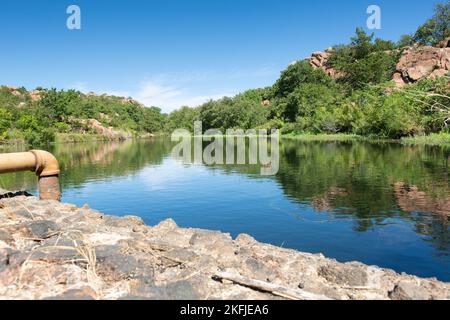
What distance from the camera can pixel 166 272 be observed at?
6449mm

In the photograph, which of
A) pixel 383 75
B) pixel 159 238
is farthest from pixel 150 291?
pixel 383 75

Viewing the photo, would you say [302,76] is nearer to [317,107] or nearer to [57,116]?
[317,107]

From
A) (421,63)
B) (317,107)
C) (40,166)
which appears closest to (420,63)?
(421,63)

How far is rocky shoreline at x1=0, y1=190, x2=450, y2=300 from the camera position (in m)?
5.50

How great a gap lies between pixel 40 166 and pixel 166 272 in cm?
923

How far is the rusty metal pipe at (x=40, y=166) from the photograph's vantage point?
41.4 ft

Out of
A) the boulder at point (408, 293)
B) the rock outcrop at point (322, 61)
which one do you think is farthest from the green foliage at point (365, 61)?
the boulder at point (408, 293)

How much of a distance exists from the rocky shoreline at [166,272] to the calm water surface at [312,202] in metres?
3.65

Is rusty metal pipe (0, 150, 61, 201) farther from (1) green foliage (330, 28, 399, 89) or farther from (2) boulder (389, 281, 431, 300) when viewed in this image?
(1) green foliage (330, 28, 399, 89)

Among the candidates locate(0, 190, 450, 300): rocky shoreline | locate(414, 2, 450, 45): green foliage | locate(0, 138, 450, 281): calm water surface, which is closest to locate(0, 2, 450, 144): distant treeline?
locate(414, 2, 450, 45): green foliage

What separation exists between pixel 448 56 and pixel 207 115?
64.5 metres

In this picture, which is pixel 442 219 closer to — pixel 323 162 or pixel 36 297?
pixel 36 297

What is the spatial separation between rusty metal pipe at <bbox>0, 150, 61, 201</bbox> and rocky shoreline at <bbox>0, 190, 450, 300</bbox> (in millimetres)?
5408

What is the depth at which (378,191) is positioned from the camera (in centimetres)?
1938
